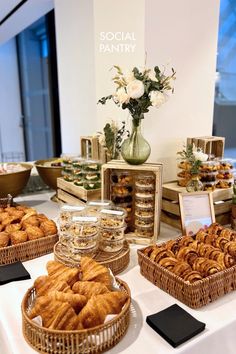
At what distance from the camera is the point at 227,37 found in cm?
261

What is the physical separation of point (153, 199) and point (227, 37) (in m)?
1.99

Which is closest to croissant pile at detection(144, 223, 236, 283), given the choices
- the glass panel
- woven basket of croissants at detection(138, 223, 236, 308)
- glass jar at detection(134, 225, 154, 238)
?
woven basket of croissants at detection(138, 223, 236, 308)

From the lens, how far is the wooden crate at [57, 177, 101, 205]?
56.9 inches

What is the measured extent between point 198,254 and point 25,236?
617 millimetres

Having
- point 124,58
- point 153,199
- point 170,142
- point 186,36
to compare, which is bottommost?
point 153,199

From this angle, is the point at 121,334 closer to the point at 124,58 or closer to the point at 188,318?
the point at 188,318

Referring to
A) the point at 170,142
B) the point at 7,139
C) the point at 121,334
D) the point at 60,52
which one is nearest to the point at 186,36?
the point at 170,142

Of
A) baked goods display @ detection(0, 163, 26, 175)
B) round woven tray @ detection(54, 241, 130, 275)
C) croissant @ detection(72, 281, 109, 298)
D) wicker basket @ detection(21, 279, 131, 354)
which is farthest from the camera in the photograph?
baked goods display @ detection(0, 163, 26, 175)

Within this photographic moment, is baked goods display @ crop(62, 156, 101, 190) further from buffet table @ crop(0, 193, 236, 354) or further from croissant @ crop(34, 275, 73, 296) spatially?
croissant @ crop(34, 275, 73, 296)

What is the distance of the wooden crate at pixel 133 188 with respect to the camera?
1231 mm

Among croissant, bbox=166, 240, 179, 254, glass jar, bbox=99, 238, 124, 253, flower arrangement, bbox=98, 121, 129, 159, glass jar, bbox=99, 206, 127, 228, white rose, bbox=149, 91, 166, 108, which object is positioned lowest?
glass jar, bbox=99, 238, 124, 253

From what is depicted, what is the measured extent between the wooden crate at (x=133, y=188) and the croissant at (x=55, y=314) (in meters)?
0.59

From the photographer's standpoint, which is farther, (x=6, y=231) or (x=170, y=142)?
(x=170, y=142)

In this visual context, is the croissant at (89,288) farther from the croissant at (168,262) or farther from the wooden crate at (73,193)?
the wooden crate at (73,193)
